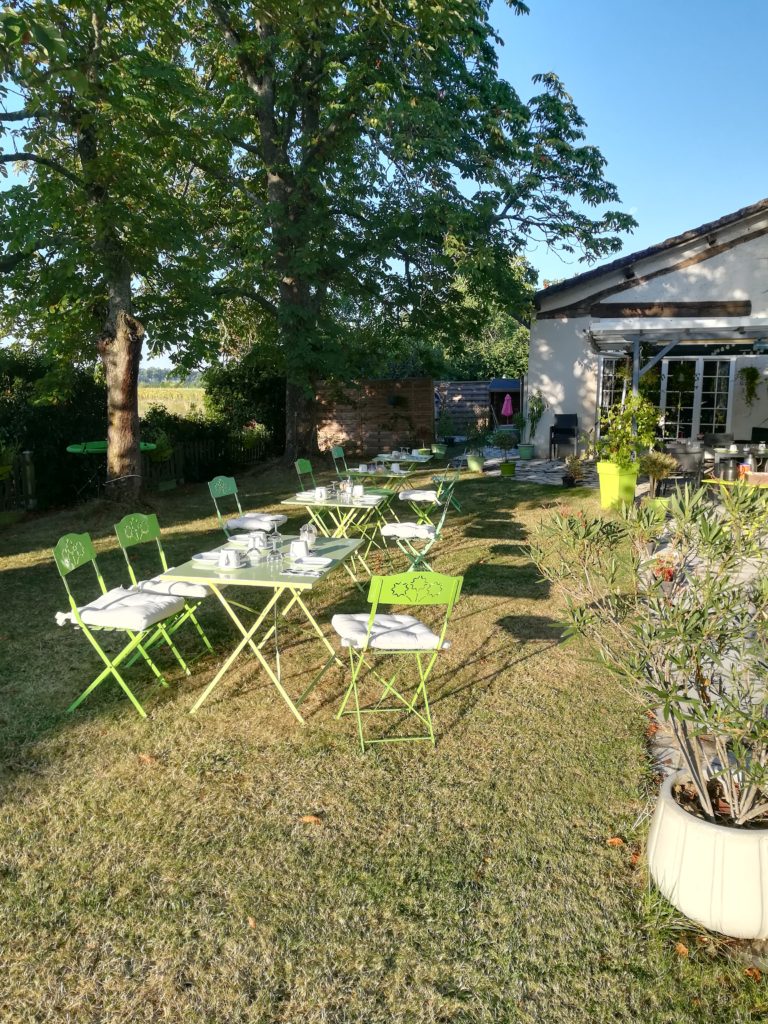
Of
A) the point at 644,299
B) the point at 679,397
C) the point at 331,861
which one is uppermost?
the point at 644,299

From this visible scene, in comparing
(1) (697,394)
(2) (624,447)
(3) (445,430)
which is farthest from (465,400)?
(2) (624,447)

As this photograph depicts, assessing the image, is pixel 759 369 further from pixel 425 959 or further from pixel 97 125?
pixel 425 959

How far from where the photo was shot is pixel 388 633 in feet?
13.0

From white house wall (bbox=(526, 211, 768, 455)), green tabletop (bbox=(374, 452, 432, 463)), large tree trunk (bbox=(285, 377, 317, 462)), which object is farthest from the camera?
white house wall (bbox=(526, 211, 768, 455))

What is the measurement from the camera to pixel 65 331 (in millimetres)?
10055

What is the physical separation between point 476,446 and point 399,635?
53.5 feet

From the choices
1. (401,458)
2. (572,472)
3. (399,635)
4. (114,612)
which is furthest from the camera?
(572,472)

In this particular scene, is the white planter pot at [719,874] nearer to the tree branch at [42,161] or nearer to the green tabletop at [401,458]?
the green tabletop at [401,458]

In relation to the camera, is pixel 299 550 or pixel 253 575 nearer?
pixel 253 575

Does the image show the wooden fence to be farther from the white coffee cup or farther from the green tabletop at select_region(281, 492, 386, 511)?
the white coffee cup

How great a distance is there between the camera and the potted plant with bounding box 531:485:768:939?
232cm

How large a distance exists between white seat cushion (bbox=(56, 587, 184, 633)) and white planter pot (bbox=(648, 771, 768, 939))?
2.99m

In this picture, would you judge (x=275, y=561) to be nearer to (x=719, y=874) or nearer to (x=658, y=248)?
(x=719, y=874)

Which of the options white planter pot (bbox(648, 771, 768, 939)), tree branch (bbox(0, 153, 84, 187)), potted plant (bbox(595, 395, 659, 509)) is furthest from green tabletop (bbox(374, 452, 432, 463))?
white planter pot (bbox(648, 771, 768, 939))
